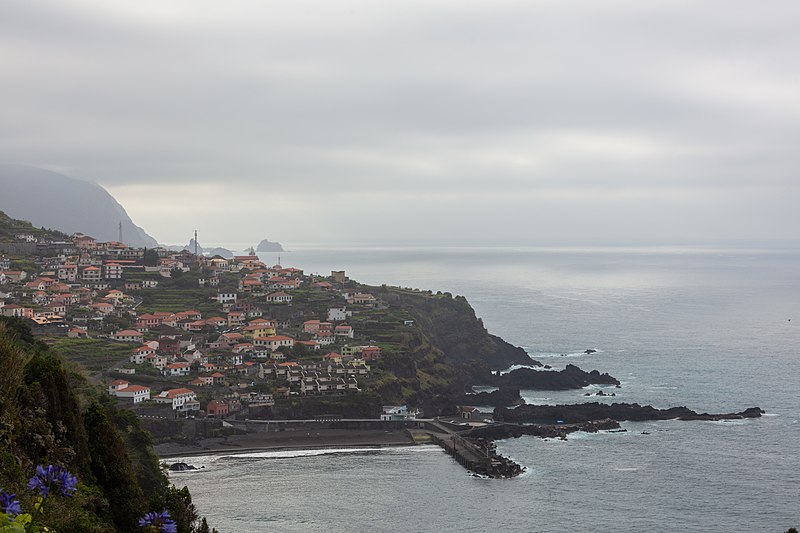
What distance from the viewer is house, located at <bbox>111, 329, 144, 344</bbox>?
200 feet

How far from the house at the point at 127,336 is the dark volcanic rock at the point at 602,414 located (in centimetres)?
2720

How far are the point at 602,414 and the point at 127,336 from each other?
3470 centimetres

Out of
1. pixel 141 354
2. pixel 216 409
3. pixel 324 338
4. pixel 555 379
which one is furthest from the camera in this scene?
pixel 324 338

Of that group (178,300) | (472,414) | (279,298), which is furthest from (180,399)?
(279,298)

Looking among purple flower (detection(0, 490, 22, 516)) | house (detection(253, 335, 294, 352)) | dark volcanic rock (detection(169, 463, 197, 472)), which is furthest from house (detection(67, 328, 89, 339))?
purple flower (detection(0, 490, 22, 516))

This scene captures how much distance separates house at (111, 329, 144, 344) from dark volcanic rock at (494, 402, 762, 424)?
2720 cm

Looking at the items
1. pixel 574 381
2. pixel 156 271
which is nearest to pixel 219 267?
pixel 156 271

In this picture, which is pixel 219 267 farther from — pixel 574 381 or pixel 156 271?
pixel 574 381

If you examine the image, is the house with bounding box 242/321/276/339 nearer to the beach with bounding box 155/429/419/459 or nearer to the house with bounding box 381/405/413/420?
the house with bounding box 381/405/413/420

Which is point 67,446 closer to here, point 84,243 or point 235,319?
point 235,319

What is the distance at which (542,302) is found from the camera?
128125mm

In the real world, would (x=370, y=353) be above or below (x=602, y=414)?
above

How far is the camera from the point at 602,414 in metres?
53.0

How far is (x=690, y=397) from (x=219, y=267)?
5403 cm
